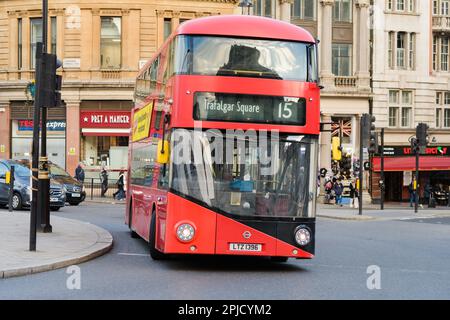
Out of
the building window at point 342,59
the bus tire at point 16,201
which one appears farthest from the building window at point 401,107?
the bus tire at point 16,201

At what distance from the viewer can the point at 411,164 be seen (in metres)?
46.2

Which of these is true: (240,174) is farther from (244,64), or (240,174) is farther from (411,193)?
(411,193)

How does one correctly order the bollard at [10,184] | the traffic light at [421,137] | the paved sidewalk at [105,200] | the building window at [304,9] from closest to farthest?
the bollard at [10,184] < the traffic light at [421,137] < the paved sidewalk at [105,200] < the building window at [304,9]

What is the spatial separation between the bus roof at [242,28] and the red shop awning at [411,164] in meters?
35.0

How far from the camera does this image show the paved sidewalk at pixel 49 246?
1166 centimetres

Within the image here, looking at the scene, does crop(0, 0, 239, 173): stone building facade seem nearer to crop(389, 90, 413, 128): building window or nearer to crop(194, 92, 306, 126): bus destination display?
crop(389, 90, 413, 128): building window

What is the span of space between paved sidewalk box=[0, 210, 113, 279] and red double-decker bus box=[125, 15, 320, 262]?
185 centimetres

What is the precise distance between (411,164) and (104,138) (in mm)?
18170

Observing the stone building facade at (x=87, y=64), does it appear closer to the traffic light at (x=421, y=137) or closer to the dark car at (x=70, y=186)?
the dark car at (x=70, y=186)

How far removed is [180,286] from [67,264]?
2.78 m

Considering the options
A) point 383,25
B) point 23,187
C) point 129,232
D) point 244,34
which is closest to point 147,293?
point 244,34

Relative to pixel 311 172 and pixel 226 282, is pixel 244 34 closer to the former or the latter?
pixel 311 172

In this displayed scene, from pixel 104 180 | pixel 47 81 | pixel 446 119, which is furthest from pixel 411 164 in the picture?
→ pixel 47 81

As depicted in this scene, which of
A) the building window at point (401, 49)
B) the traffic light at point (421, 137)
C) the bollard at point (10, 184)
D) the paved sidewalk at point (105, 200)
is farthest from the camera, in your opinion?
the building window at point (401, 49)
